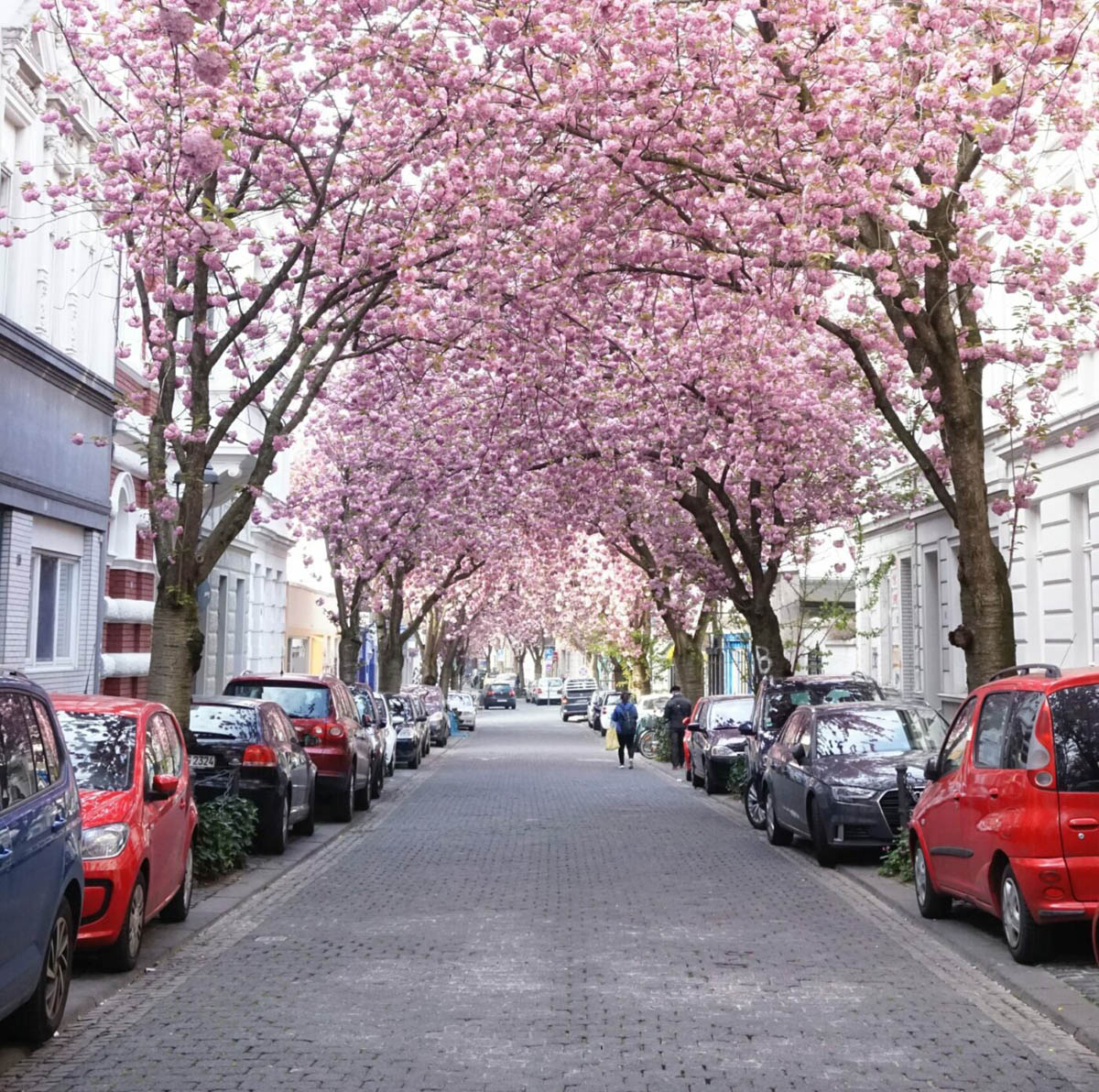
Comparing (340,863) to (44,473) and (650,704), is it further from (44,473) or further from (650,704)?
(650,704)

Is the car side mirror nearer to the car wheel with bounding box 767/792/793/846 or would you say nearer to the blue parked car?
the blue parked car

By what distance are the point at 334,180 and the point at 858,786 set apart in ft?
25.9

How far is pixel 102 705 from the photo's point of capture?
10.2 meters

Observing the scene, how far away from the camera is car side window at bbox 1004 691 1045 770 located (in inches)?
364

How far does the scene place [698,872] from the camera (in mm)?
14391

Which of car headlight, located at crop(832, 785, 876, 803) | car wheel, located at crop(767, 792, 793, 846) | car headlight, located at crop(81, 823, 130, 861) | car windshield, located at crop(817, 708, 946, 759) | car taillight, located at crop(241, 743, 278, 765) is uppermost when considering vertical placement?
car windshield, located at crop(817, 708, 946, 759)

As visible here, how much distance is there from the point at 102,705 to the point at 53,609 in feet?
39.9

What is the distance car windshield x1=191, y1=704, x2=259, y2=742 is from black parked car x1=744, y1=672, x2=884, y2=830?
661cm

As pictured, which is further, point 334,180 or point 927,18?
point 334,180

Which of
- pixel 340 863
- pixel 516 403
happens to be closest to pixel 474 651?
pixel 516 403

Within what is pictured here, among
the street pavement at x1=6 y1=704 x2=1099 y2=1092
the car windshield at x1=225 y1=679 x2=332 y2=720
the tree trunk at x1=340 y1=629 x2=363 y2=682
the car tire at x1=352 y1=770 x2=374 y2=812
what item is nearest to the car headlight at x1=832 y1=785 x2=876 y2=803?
the street pavement at x1=6 y1=704 x2=1099 y2=1092

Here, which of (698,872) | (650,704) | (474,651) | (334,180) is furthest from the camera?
(474,651)

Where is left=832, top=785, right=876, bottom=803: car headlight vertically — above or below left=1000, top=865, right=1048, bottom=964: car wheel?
above


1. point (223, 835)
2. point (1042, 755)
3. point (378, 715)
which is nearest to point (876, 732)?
point (223, 835)
